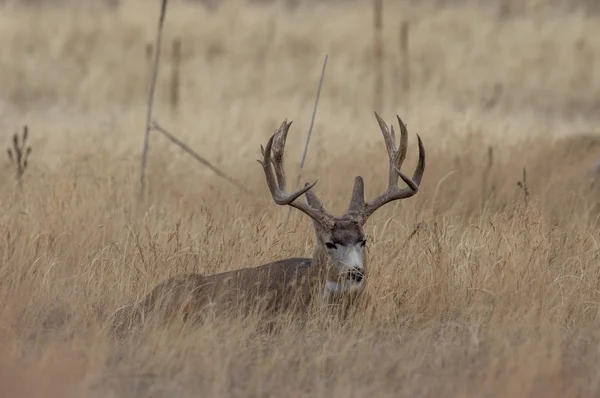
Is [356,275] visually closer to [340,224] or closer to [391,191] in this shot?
[340,224]

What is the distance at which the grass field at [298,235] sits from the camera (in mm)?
5988

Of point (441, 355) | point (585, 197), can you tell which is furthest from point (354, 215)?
point (585, 197)

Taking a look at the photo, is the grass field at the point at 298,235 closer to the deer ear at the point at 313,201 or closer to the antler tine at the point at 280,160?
the deer ear at the point at 313,201

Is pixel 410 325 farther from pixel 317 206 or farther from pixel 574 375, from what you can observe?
pixel 574 375

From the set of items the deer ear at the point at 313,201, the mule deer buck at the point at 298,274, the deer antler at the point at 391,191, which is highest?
the deer antler at the point at 391,191

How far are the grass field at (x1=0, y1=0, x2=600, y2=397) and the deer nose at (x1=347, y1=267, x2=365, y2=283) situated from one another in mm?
228

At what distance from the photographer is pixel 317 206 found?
749 centimetres

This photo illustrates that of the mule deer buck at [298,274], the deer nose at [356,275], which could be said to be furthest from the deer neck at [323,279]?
the deer nose at [356,275]

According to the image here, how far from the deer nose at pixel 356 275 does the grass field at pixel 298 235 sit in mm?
228

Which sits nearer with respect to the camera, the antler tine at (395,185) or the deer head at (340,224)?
the deer head at (340,224)

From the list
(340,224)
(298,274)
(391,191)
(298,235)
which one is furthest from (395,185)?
(298,235)

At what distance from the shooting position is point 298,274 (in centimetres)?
764

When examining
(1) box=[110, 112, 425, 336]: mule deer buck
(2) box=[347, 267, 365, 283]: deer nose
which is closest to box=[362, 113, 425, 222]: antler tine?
(1) box=[110, 112, 425, 336]: mule deer buck

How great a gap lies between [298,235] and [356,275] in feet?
6.06
